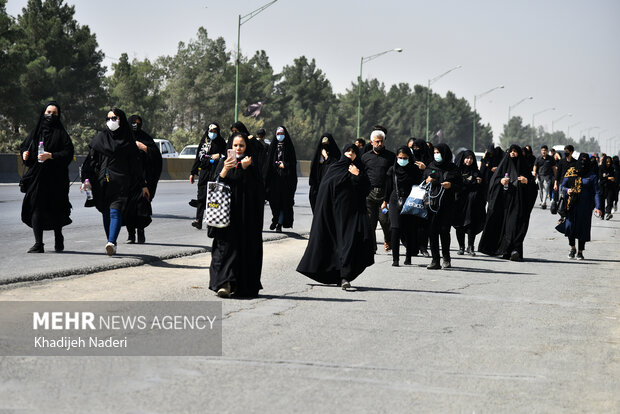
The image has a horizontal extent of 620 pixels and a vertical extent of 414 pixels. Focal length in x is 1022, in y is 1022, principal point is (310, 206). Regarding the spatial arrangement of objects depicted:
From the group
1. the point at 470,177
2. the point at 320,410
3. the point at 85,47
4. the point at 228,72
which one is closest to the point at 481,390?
the point at 320,410

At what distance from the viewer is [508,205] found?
50.6 feet

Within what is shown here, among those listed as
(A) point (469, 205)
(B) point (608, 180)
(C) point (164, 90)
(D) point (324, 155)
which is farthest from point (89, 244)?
(C) point (164, 90)

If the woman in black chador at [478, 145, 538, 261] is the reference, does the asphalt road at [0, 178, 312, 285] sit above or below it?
below

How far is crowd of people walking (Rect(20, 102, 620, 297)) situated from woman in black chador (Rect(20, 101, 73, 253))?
0.01 m

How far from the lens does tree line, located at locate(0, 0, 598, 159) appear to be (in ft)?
197

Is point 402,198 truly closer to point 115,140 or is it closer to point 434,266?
point 434,266

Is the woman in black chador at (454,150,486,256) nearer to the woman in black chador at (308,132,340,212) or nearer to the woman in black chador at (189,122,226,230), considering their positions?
the woman in black chador at (308,132,340,212)

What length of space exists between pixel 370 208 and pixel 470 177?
2.63 m

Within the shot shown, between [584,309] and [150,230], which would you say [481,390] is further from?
[150,230]

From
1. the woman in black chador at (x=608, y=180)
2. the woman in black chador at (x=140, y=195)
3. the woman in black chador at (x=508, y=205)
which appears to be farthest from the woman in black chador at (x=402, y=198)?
the woman in black chador at (x=608, y=180)

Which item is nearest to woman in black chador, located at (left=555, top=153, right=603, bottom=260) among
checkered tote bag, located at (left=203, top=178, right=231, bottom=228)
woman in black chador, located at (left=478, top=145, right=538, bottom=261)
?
woman in black chador, located at (left=478, top=145, right=538, bottom=261)

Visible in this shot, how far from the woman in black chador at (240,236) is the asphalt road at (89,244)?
7.20 feet

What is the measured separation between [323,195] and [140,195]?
3646mm

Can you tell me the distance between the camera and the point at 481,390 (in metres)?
5.90
